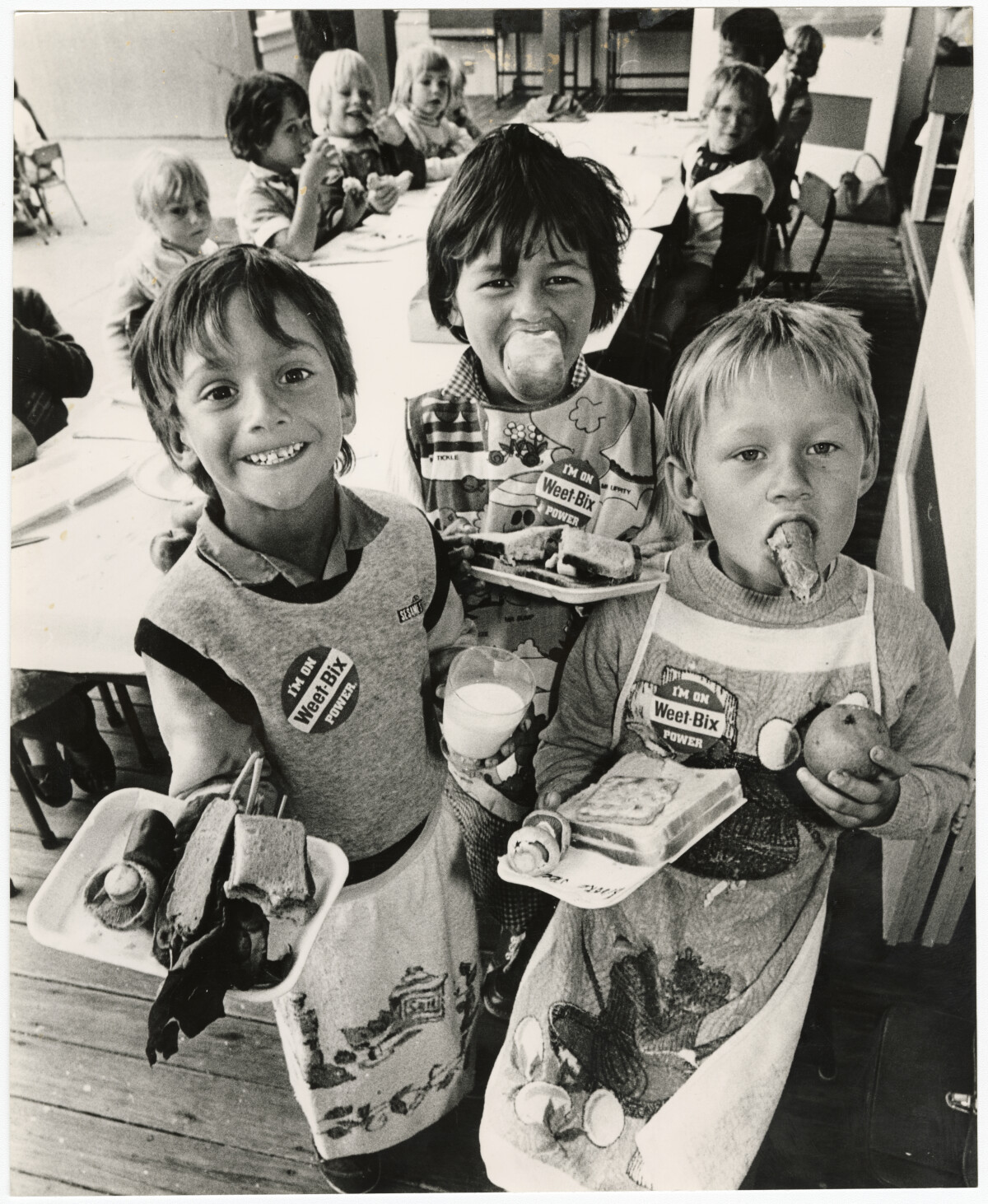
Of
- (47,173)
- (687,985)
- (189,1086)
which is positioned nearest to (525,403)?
(47,173)

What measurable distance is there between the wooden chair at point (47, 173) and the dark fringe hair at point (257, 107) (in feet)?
0.80

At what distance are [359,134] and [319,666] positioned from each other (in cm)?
76

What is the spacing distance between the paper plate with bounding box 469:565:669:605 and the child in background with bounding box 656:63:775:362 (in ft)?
1.02

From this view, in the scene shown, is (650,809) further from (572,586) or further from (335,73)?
(335,73)

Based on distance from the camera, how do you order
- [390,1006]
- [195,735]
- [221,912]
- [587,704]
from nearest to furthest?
[221,912] → [195,735] → [587,704] → [390,1006]

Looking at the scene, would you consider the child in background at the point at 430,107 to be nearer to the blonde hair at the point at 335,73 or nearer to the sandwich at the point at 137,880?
the blonde hair at the point at 335,73

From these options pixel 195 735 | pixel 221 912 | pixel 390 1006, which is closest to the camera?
pixel 221 912

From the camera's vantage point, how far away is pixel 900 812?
1.34 metres

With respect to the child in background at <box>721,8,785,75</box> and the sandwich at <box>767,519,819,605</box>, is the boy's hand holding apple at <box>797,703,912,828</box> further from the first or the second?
the child in background at <box>721,8,785,75</box>

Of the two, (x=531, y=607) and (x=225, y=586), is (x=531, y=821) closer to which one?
(x=531, y=607)

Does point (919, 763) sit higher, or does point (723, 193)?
point (723, 193)

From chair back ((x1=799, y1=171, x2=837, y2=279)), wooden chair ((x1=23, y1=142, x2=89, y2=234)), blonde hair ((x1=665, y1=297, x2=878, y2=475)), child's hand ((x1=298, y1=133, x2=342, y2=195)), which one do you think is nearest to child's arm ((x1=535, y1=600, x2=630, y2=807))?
blonde hair ((x1=665, y1=297, x2=878, y2=475))

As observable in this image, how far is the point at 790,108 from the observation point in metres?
1.32

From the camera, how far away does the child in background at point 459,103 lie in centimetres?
132
